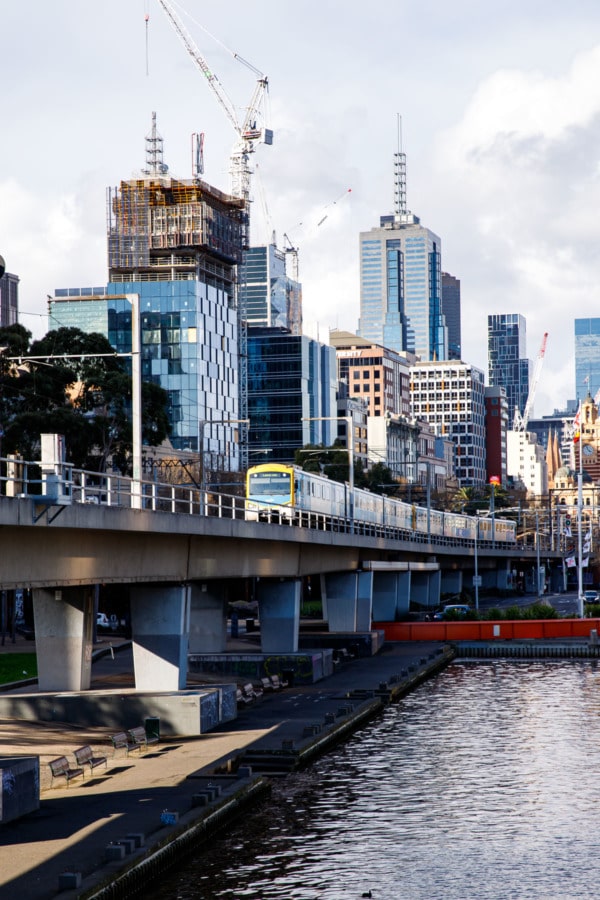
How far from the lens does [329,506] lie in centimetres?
8975

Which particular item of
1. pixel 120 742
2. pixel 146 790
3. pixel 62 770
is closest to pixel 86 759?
pixel 62 770

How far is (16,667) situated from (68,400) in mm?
35023

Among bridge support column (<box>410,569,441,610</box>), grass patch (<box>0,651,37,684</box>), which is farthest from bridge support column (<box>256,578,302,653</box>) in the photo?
bridge support column (<box>410,569,441,610</box>)

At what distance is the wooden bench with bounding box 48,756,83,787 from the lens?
117 ft

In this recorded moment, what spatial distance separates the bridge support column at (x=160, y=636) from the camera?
48.4 meters

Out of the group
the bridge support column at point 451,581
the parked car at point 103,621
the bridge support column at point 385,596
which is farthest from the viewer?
the bridge support column at point 451,581

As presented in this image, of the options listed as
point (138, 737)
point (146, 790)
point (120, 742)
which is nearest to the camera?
point (146, 790)

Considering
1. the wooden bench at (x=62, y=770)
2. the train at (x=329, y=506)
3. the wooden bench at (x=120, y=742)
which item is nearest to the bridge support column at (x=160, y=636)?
the train at (x=329, y=506)

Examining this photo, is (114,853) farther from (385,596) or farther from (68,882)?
(385,596)

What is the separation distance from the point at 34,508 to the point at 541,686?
3797 centimetres

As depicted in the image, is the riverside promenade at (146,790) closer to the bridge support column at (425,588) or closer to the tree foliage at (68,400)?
the tree foliage at (68,400)

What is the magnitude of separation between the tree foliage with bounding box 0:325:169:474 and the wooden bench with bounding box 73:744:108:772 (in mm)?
48534

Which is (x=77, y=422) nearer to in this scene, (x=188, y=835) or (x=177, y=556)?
(x=177, y=556)

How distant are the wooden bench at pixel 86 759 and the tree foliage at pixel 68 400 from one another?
48.5 meters
